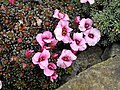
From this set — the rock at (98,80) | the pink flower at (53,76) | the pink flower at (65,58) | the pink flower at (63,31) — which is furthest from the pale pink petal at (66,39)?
the rock at (98,80)

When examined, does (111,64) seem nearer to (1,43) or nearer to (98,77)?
(98,77)

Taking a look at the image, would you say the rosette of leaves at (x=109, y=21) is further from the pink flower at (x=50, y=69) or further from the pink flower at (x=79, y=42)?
the pink flower at (x=50, y=69)

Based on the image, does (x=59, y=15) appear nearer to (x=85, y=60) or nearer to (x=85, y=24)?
(x=85, y=24)

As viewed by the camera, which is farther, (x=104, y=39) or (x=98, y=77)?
(x=104, y=39)

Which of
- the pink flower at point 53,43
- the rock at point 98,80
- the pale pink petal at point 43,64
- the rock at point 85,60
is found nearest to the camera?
the rock at point 98,80

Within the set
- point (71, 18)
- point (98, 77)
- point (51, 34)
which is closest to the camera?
point (98, 77)

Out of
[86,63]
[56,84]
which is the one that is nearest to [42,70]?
[56,84]
